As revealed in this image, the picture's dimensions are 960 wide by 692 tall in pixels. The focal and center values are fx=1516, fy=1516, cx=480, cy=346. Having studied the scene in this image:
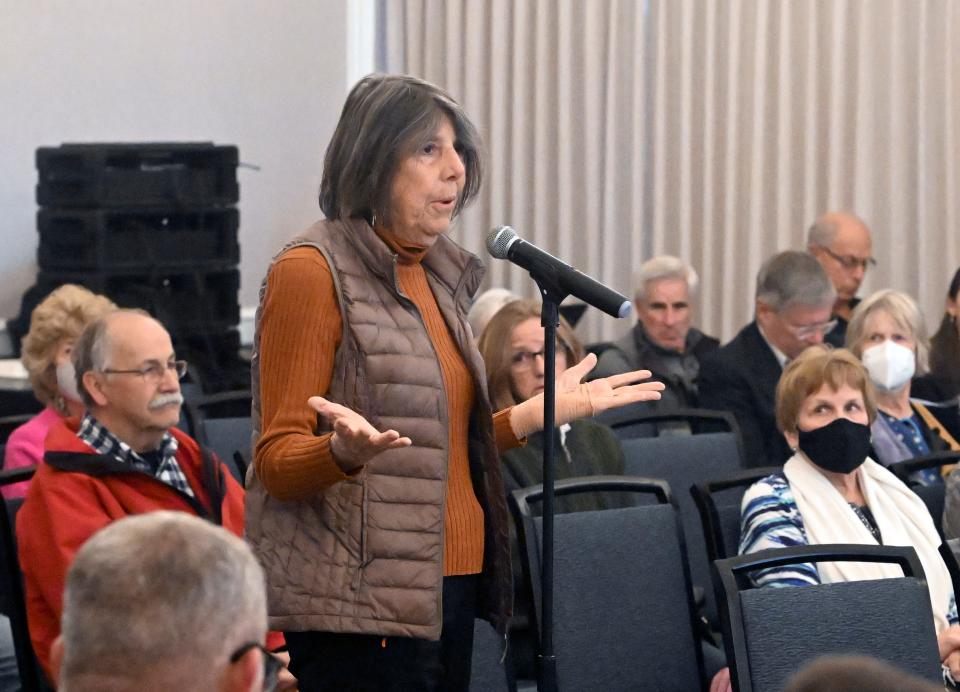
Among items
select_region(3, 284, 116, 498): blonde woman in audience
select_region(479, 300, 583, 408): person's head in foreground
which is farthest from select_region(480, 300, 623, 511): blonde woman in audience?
select_region(3, 284, 116, 498): blonde woman in audience

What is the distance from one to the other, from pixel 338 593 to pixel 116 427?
1.32 m

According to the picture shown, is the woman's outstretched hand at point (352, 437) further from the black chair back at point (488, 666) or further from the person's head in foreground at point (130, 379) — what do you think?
the person's head in foreground at point (130, 379)

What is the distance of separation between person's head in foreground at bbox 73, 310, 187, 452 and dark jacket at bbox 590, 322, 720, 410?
2.31m

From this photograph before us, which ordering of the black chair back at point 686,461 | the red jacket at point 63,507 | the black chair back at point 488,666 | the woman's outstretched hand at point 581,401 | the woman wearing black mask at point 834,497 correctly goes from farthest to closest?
1. the black chair back at point 686,461
2. the woman wearing black mask at point 834,497
3. the black chair back at point 488,666
4. the red jacket at point 63,507
5. the woman's outstretched hand at point 581,401

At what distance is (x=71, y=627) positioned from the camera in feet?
4.35

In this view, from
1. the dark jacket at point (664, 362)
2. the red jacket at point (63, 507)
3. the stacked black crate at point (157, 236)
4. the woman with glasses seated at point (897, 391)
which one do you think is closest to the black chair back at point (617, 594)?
the red jacket at point (63, 507)

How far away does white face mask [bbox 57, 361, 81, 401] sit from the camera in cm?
405

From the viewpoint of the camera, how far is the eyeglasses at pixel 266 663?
1.34 meters

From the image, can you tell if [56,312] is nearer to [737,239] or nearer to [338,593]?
[338,593]

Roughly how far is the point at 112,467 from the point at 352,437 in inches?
50.2

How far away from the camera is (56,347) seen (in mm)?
4141

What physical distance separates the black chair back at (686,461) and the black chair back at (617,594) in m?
0.65

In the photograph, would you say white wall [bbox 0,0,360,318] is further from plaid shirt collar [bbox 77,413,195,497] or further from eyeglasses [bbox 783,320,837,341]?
plaid shirt collar [bbox 77,413,195,497]

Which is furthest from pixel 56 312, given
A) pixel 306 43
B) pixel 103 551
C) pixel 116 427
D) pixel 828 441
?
pixel 306 43
